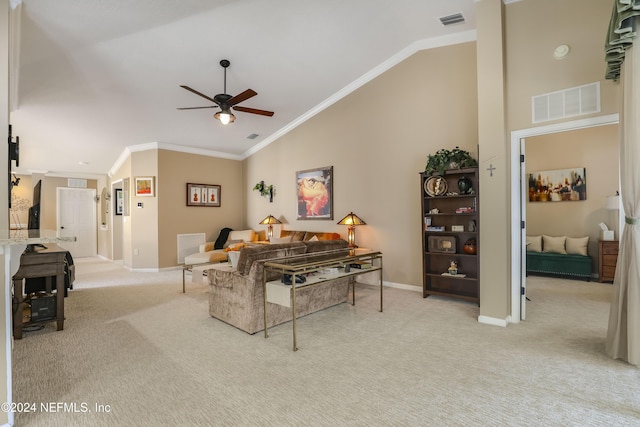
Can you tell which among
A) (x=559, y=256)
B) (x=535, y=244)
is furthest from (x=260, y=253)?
(x=535, y=244)

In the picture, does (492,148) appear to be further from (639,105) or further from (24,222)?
(24,222)

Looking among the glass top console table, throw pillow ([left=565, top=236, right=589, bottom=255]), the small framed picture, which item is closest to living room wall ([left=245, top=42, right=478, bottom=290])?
the glass top console table

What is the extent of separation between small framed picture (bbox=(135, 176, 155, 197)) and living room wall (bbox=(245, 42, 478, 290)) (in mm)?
3613

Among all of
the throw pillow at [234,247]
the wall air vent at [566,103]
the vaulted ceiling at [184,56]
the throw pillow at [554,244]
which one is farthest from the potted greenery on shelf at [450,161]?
the throw pillow at [234,247]

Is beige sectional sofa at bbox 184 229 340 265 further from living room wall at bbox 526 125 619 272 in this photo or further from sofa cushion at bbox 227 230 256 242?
living room wall at bbox 526 125 619 272

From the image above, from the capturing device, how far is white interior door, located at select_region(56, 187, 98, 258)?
30.5ft

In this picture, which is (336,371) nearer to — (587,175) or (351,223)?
(351,223)

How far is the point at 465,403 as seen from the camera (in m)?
2.08

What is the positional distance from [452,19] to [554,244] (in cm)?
472

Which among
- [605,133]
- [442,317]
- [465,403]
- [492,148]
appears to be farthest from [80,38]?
[605,133]

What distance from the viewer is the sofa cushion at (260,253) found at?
3.31 m

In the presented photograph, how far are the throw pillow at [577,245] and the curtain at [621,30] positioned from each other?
422cm

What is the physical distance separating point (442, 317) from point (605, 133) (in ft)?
16.8

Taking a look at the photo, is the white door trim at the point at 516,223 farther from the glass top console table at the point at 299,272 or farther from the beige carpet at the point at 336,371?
the glass top console table at the point at 299,272
